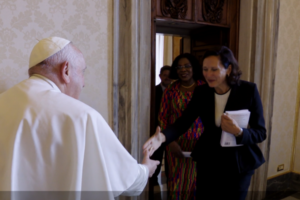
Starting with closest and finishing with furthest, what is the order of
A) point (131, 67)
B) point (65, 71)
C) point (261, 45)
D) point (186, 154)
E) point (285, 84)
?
point (65, 71), point (131, 67), point (186, 154), point (261, 45), point (285, 84)

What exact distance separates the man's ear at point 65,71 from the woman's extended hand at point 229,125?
1.11m

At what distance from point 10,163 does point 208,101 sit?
148 centimetres

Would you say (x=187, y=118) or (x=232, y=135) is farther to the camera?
(x=187, y=118)

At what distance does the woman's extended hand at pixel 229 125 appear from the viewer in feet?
6.42

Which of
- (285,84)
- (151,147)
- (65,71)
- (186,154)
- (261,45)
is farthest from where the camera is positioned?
(285,84)

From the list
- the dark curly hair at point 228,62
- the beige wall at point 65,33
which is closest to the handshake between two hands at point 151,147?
the beige wall at point 65,33

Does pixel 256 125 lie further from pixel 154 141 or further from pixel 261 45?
pixel 261 45

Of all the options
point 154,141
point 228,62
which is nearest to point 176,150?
point 154,141

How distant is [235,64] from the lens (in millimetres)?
2188

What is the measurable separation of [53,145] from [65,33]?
4.08 feet

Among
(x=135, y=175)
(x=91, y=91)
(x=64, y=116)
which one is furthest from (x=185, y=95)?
(x=64, y=116)

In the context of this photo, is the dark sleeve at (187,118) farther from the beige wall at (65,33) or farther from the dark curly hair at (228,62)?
the beige wall at (65,33)

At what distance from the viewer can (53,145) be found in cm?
126

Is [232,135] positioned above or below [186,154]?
above
